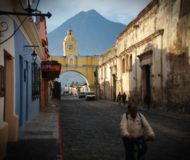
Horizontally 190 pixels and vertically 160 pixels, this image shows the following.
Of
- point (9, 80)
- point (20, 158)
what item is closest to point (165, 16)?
point (9, 80)

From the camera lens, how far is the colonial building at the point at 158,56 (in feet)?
67.7

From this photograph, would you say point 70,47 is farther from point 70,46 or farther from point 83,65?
point 83,65

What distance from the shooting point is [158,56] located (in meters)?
25.2

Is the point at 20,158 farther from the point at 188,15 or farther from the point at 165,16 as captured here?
the point at 165,16

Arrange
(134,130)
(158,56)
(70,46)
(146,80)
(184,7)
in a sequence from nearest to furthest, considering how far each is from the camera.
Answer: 1. (134,130)
2. (184,7)
3. (158,56)
4. (146,80)
5. (70,46)

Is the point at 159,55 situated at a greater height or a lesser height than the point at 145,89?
greater

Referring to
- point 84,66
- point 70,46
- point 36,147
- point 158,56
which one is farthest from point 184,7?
point 70,46

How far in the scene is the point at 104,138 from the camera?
10.6m

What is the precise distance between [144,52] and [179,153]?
20361mm

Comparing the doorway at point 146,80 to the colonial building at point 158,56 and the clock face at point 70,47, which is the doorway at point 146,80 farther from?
the clock face at point 70,47

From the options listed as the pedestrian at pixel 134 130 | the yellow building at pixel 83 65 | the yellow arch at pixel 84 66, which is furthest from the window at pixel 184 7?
the yellow arch at pixel 84 66

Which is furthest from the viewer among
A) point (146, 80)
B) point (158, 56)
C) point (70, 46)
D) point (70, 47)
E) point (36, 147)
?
point (70, 46)

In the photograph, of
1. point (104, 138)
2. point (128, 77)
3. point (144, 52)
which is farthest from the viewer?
point (128, 77)

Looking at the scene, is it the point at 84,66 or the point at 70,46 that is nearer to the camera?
the point at 84,66
